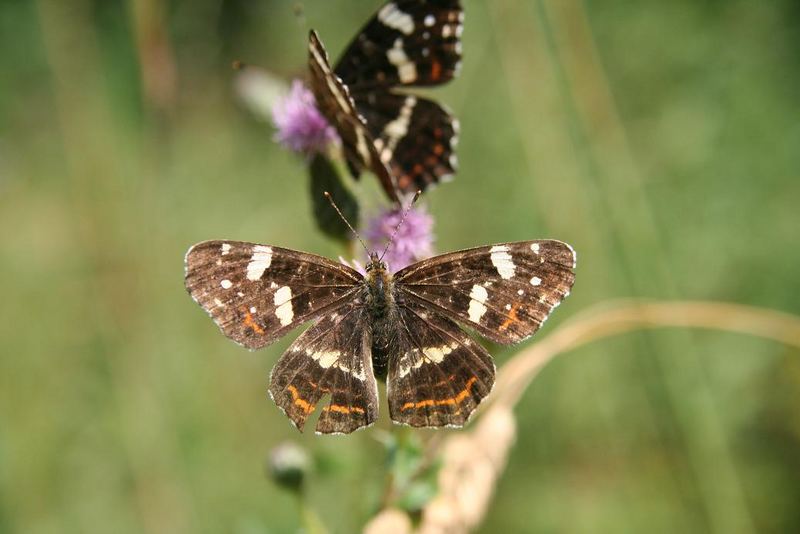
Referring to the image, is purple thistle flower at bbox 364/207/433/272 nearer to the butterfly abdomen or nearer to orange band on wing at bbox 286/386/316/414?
the butterfly abdomen

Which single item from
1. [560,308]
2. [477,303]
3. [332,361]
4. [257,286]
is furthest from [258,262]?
[560,308]

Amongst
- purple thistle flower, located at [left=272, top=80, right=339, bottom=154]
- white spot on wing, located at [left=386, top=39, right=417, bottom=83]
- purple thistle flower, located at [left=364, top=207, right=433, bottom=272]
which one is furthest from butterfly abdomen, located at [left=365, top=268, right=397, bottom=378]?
white spot on wing, located at [left=386, top=39, right=417, bottom=83]

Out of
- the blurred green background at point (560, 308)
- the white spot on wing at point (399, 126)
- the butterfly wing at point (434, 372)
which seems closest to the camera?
the butterfly wing at point (434, 372)

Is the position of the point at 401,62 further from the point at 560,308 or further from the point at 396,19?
the point at 560,308

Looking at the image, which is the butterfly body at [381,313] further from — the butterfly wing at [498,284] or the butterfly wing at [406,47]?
the butterfly wing at [406,47]

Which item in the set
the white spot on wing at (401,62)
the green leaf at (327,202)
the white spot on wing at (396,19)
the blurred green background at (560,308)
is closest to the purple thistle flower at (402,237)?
the green leaf at (327,202)
